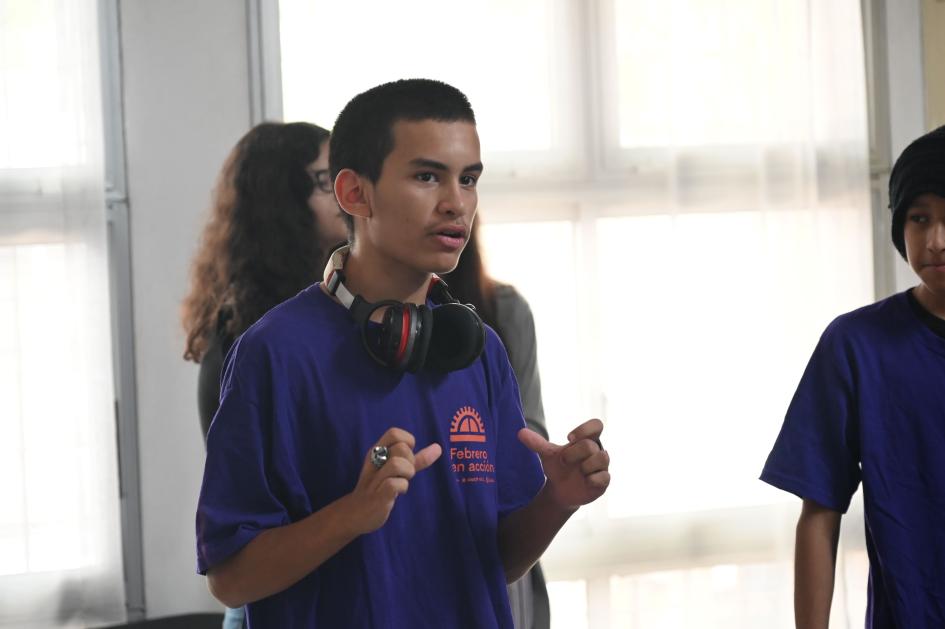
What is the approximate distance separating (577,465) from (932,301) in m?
0.68

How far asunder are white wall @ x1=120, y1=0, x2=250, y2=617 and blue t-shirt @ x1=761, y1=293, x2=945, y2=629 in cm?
199

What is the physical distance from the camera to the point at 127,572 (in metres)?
3.01

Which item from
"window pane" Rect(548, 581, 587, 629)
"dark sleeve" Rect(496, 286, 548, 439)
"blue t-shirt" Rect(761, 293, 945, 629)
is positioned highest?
"dark sleeve" Rect(496, 286, 548, 439)

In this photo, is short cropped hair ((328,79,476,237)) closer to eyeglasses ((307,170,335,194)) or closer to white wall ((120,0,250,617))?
eyeglasses ((307,170,335,194))

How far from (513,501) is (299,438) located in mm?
308

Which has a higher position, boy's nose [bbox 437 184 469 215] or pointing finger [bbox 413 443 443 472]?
boy's nose [bbox 437 184 469 215]

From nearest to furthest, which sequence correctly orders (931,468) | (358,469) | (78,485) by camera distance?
(358,469) → (931,468) → (78,485)

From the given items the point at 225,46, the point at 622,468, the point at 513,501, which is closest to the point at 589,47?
the point at 225,46

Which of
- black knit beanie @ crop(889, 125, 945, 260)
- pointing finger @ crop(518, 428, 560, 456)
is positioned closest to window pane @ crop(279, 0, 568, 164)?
black knit beanie @ crop(889, 125, 945, 260)

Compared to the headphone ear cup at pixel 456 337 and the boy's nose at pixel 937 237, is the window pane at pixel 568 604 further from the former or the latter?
the headphone ear cup at pixel 456 337

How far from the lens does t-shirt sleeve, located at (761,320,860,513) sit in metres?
1.52

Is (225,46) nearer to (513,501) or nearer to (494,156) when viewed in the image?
(494,156)

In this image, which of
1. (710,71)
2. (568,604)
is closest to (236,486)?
(568,604)

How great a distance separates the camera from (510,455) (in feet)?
4.37
